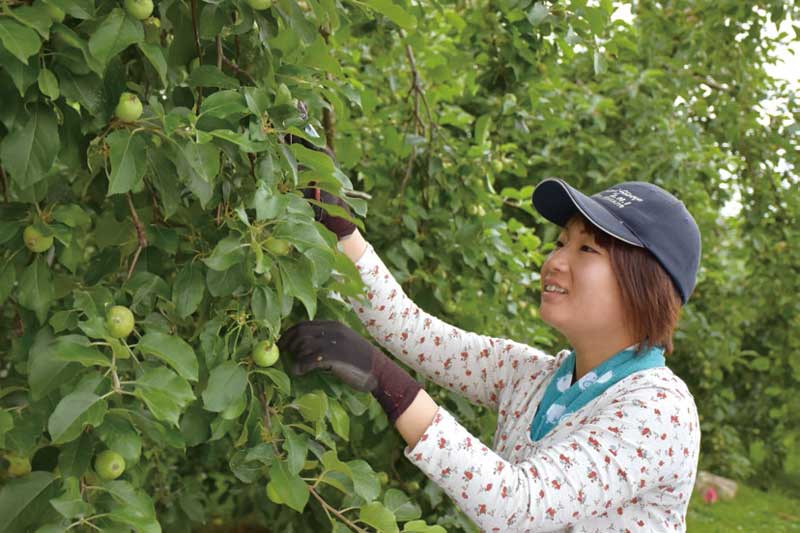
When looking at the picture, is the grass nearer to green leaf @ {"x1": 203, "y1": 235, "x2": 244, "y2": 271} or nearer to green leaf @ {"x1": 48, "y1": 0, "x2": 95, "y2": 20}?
green leaf @ {"x1": 203, "y1": 235, "x2": 244, "y2": 271}

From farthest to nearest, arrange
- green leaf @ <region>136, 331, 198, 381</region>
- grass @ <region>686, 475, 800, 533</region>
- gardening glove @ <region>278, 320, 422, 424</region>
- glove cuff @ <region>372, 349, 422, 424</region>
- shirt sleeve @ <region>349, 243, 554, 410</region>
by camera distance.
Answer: grass @ <region>686, 475, 800, 533</region> → shirt sleeve @ <region>349, 243, 554, 410</region> → glove cuff @ <region>372, 349, 422, 424</region> → gardening glove @ <region>278, 320, 422, 424</region> → green leaf @ <region>136, 331, 198, 381</region>

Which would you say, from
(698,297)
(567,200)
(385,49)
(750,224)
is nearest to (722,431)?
(698,297)

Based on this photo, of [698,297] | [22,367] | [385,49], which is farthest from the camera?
[698,297]

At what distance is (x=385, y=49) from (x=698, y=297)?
130 inches

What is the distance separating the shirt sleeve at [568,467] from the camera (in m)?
1.45

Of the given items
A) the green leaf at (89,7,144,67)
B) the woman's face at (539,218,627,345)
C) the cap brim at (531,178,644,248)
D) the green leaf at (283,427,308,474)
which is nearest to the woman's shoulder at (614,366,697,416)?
the woman's face at (539,218,627,345)

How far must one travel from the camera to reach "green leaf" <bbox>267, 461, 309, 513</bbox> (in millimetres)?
1207

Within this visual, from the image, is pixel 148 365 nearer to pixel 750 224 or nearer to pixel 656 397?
pixel 656 397

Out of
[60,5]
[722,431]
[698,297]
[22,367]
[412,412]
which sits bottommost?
[722,431]

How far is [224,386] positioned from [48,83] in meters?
0.42

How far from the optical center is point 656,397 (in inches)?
60.6

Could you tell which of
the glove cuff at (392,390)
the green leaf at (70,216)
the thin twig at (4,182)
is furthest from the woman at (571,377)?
the thin twig at (4,182)

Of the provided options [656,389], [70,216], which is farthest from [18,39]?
[656,389]

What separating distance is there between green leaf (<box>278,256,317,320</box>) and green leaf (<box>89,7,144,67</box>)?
1.02ft
